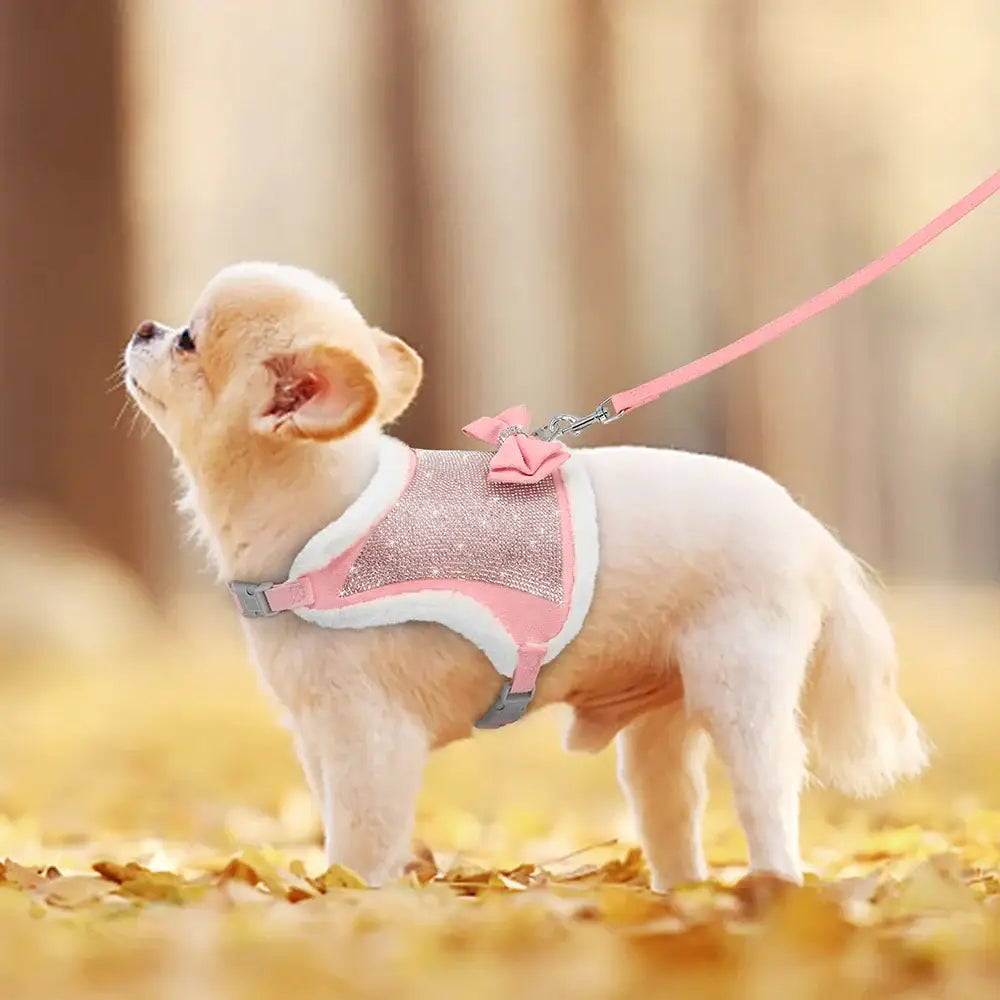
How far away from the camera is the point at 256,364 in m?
1.51

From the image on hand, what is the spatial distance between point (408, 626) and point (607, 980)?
533 millimetres

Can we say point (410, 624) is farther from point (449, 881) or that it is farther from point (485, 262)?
point (485, 262)

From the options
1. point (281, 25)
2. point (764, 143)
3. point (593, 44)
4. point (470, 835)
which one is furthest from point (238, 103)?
point (470, 835)

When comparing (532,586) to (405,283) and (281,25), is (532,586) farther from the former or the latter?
(281,25)

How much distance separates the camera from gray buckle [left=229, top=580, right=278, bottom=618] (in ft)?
4.93

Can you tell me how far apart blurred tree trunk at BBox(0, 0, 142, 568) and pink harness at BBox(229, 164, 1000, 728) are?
281 cm

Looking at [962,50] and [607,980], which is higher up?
[962,50]

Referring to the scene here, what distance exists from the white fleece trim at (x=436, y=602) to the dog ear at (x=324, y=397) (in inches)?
4.4

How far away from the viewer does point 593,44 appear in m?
5.55

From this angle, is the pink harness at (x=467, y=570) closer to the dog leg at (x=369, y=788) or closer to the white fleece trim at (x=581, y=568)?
the white fleece trim at (x=581, y=568)

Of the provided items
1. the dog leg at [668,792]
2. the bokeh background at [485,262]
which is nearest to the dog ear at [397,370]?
the dog leg at [668,792]

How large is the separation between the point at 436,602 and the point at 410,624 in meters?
0.04

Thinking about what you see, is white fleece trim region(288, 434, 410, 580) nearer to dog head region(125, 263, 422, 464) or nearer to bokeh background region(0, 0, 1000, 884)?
dog head region(125, 263, 422, 464)

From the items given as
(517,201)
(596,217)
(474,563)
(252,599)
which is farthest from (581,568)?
(517,201)
